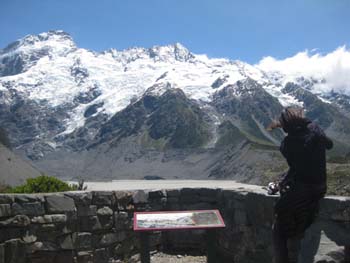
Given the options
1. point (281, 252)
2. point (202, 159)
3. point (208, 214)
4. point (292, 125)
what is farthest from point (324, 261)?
point (202, 159)

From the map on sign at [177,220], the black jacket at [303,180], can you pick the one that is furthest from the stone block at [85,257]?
the black jacket at [303,180]

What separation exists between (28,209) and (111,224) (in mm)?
1740

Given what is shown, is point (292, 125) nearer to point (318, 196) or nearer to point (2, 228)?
point (318, 196)

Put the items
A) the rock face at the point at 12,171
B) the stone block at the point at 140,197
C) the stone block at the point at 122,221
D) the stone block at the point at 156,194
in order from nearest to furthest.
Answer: the stone block at the point at 122,221, the stone block at the point at 140,197, the stone block at the point at 156,194, the rock face at the point at 12,171

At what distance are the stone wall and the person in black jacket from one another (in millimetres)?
1663

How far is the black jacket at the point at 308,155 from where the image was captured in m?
5.97

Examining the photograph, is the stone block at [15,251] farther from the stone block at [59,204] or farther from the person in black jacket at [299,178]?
the person in black jacket at [299,178]

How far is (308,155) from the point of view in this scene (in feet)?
19.7

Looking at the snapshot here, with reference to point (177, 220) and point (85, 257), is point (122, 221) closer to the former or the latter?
point (85, 257)

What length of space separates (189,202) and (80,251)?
8.39 ft

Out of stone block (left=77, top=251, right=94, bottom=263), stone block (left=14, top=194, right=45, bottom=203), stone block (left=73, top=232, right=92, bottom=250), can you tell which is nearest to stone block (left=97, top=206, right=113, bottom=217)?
stone block (left=73, top=232, right=92, bottom=250)

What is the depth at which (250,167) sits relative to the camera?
71.9 meters

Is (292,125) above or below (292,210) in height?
above

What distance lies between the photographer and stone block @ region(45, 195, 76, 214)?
879cm
